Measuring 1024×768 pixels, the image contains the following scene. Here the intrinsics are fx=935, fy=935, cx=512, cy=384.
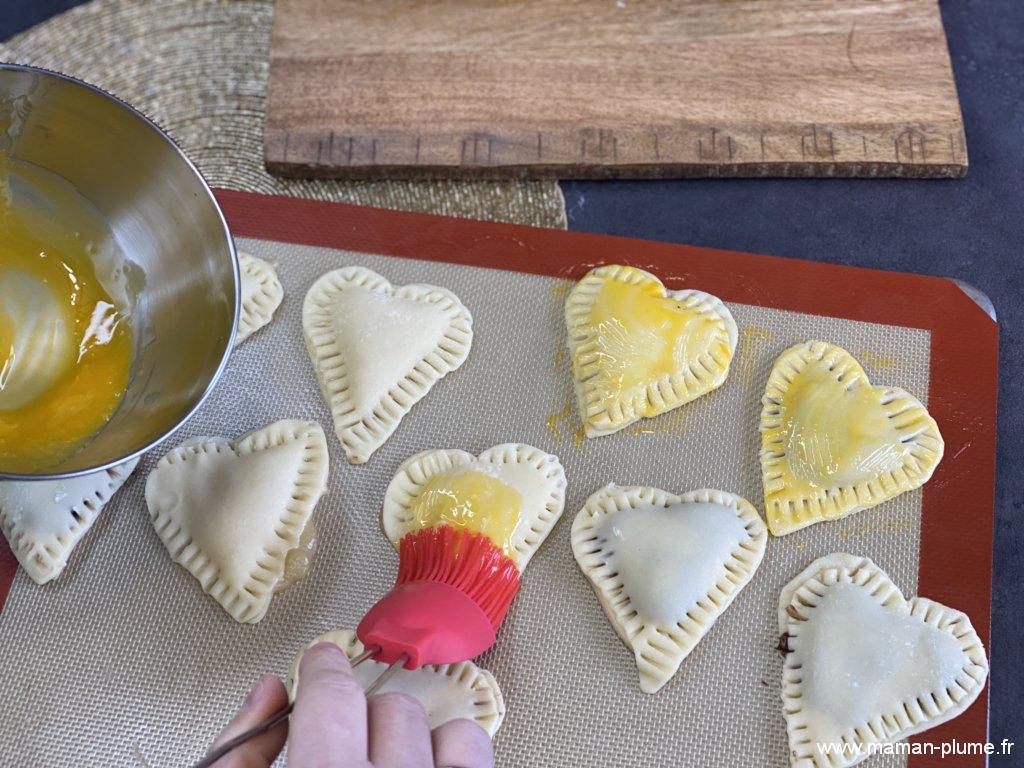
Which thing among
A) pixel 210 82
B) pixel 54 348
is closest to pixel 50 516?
pixel 54 348

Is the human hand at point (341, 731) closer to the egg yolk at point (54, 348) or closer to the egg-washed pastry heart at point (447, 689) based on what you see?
the egg-washed pastry heart at point (447, 689)

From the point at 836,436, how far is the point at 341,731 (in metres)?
0.89

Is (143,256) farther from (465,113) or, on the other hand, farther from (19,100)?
(465,113)

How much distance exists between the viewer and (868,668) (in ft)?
4.54

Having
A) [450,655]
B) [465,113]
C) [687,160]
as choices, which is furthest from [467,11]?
[450,655]

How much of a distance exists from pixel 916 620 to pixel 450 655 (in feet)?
2.31

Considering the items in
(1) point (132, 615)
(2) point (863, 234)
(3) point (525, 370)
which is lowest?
(1) point (132, 615)

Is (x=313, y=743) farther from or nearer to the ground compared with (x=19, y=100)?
nearer to the ground

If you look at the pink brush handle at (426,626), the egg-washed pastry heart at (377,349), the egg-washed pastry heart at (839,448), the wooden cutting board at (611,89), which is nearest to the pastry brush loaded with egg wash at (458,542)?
the pink brush handle at (426,626)

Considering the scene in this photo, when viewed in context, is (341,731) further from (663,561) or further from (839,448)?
(839,448)

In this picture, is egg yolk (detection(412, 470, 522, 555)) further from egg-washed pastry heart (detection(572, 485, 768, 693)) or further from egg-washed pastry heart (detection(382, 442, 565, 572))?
egg-washed pastry heart (detection(572, 485, 768, 693))

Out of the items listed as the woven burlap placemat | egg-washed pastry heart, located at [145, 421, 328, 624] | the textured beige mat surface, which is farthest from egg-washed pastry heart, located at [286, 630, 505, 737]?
the woven burlap placemat

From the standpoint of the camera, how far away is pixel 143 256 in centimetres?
138

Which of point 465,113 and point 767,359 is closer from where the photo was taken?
point 767,359
